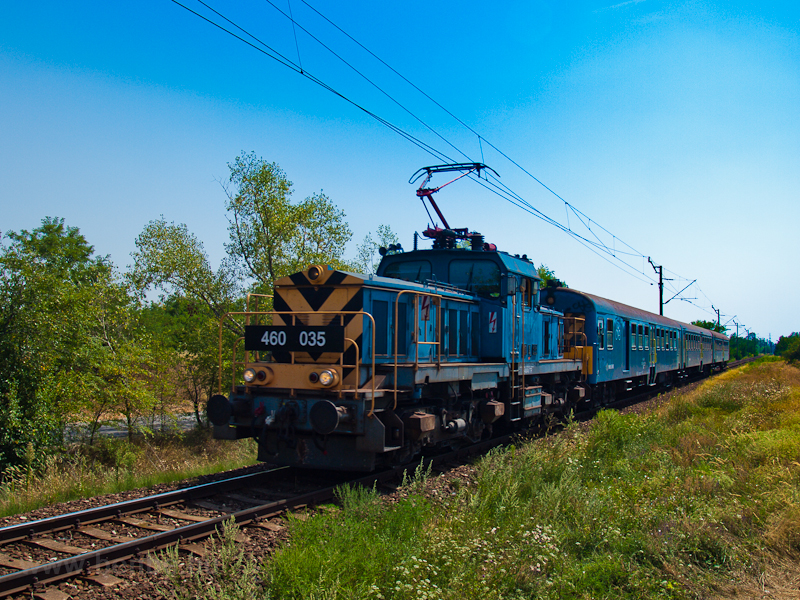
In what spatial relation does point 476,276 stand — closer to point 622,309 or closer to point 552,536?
point 552,536

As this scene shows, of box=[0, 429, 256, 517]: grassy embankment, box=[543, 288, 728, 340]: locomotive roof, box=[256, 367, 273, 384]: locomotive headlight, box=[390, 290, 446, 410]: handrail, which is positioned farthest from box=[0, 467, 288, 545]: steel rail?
box=[543, 288, 728, 340]: locomotive roof

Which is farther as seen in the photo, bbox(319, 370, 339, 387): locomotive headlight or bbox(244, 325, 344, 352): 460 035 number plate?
bbox(244, 325, 344, 352): 460 035 number plate

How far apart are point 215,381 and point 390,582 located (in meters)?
19.5

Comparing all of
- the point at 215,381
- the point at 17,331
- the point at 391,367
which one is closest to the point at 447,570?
the point at 391,367

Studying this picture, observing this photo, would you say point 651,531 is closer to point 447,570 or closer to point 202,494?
point 447,570

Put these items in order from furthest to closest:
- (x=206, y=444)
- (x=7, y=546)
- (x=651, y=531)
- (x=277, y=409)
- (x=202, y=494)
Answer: (x=206, y=444), (x=277, y=409), (x=202, y=494), (x=651, y=531), (x=7, y=546)

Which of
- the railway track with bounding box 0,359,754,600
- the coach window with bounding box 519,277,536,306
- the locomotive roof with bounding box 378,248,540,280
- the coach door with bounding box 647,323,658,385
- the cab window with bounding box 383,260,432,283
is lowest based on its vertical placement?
the railway track with bounding box 0,359,754,600

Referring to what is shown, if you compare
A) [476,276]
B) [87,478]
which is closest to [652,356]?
[476,276]

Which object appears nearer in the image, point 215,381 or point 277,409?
point 277,409

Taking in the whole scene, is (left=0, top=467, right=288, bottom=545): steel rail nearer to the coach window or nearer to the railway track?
the railway track

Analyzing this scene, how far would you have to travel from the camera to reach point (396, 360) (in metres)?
6.73

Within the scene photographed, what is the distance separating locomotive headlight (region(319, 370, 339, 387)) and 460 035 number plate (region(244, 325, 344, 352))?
0.96 ft

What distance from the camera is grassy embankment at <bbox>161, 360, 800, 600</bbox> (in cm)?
407

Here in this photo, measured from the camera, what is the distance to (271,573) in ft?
13.4
